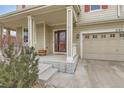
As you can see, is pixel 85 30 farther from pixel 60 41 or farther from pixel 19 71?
pixel 19 71

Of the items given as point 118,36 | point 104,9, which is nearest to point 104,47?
point 118,36

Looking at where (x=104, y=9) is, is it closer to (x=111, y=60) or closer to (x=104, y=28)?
(x=104, y=28)

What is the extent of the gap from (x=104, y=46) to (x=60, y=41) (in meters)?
3.76

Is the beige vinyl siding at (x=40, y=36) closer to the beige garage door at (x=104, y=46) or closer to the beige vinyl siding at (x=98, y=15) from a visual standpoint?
the beige vinyl siding at (x=98, y=15)

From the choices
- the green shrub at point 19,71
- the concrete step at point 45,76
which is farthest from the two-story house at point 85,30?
the green shrub at point 19,71

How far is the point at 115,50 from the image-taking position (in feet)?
25.7

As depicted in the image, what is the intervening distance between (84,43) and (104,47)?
5.19 feet

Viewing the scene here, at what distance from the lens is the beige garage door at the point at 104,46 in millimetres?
7742

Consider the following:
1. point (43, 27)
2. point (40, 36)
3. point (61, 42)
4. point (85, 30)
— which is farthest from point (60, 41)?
point (85, 30)

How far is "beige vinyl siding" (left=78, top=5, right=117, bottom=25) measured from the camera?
7863 millimetres

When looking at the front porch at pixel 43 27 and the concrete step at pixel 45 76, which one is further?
the front porch at pixel 43 27

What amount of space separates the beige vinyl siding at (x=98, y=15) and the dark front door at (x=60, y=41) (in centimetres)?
189

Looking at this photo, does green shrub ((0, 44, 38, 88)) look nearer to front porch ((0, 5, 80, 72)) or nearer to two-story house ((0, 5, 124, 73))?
front porch ((0, 5, 80, 72))

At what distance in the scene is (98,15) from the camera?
8.27m
